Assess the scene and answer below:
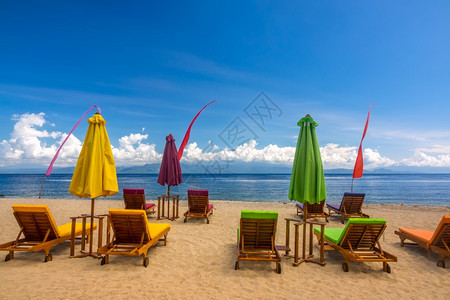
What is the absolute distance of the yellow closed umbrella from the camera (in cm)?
482

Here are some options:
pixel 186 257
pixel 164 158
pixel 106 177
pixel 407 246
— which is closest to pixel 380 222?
pixel 407 246

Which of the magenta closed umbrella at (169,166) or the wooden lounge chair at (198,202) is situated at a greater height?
the magenta closed umbrella at (169,166)

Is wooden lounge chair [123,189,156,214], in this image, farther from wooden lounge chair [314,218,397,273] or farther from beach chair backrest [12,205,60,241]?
wooden lounge chair [314,218,397,273]

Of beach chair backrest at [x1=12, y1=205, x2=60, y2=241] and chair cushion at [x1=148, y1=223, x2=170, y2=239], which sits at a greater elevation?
beach chair backrest at [x1=12, y1=205, x2=60, y2=241]

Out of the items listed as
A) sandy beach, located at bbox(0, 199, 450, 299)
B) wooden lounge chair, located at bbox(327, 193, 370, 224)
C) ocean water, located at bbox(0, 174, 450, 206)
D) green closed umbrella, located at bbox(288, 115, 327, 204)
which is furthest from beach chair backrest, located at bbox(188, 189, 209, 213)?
ocean water, located at bbox(0, 174, 450, 206)

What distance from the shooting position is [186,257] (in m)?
5.09

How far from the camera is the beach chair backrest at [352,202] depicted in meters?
8.90

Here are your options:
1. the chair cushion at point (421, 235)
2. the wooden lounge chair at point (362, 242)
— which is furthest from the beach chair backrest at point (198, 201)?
the chair cushion at point (421, 235)

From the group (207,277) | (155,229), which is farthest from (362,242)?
(155,229)

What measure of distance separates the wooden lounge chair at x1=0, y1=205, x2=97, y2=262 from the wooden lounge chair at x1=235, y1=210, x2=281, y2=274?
12.0ft

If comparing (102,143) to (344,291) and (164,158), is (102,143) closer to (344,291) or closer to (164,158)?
(164,158)

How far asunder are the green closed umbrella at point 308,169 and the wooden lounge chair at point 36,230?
4.83 metres

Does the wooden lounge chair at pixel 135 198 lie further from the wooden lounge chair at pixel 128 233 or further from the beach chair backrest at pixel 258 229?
the beach chair backrest at pixel 258 229

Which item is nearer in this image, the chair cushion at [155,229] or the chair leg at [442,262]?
the chair leg at [442,262]
